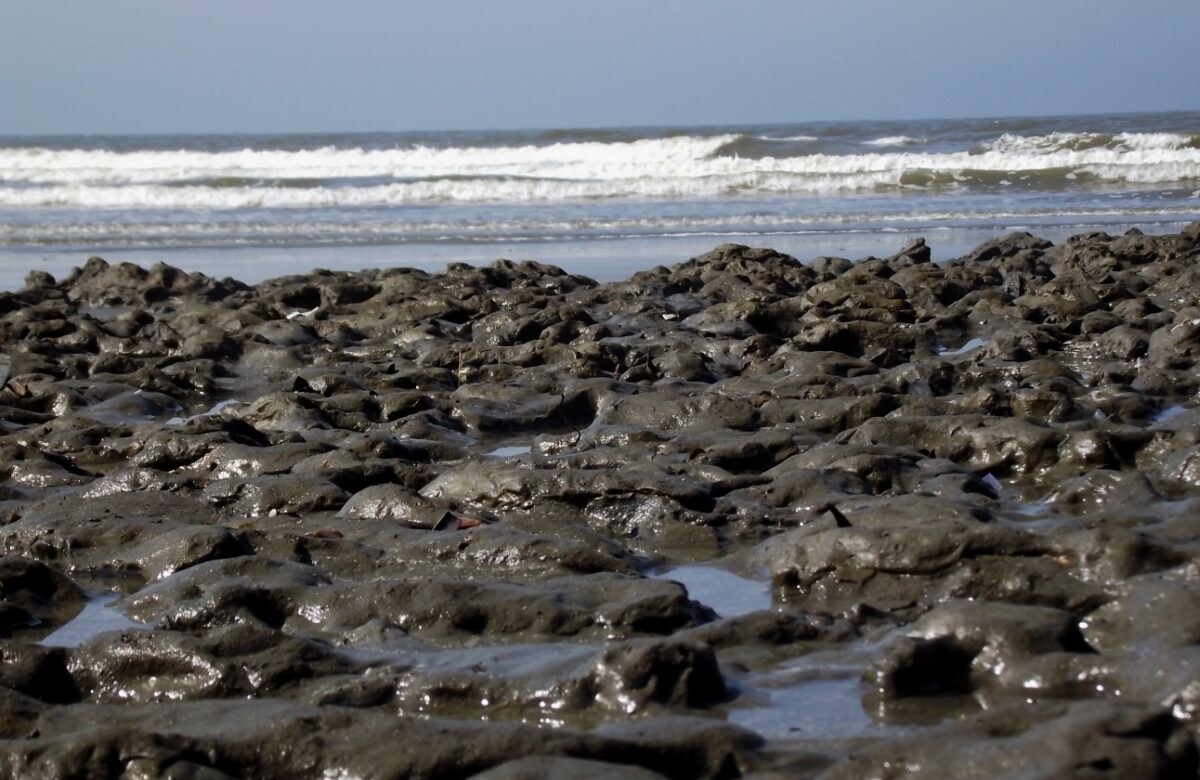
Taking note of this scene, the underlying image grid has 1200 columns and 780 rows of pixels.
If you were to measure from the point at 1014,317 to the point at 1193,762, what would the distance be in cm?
823

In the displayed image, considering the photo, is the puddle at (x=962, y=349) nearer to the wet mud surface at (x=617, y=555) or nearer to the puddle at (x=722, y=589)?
the wet mud surface at (x=617, y=555)

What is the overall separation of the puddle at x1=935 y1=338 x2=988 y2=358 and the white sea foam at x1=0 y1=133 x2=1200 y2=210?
61.4ft

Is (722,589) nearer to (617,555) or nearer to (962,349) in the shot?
(617,555)

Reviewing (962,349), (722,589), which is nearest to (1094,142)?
(962,349)

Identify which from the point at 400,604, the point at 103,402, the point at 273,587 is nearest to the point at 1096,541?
the point at 400,604

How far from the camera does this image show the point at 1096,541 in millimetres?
4770

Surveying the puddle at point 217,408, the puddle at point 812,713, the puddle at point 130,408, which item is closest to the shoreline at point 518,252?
the puddle at point 217,408

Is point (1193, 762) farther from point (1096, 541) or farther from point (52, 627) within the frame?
point (52, 627)

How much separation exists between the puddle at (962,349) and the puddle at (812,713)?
6.00 metres

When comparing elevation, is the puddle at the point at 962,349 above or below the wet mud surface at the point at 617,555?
below

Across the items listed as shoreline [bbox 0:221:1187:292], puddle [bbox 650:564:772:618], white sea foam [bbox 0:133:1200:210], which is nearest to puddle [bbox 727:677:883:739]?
puddle [bbox 650:564:772:618]

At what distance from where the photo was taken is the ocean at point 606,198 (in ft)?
66.9

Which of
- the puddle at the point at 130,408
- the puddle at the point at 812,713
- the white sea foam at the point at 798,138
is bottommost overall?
the puddle at the point at 130,408

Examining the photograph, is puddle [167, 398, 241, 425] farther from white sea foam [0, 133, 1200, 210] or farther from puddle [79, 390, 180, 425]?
white sea foam [0, 133, 1200, 210]
